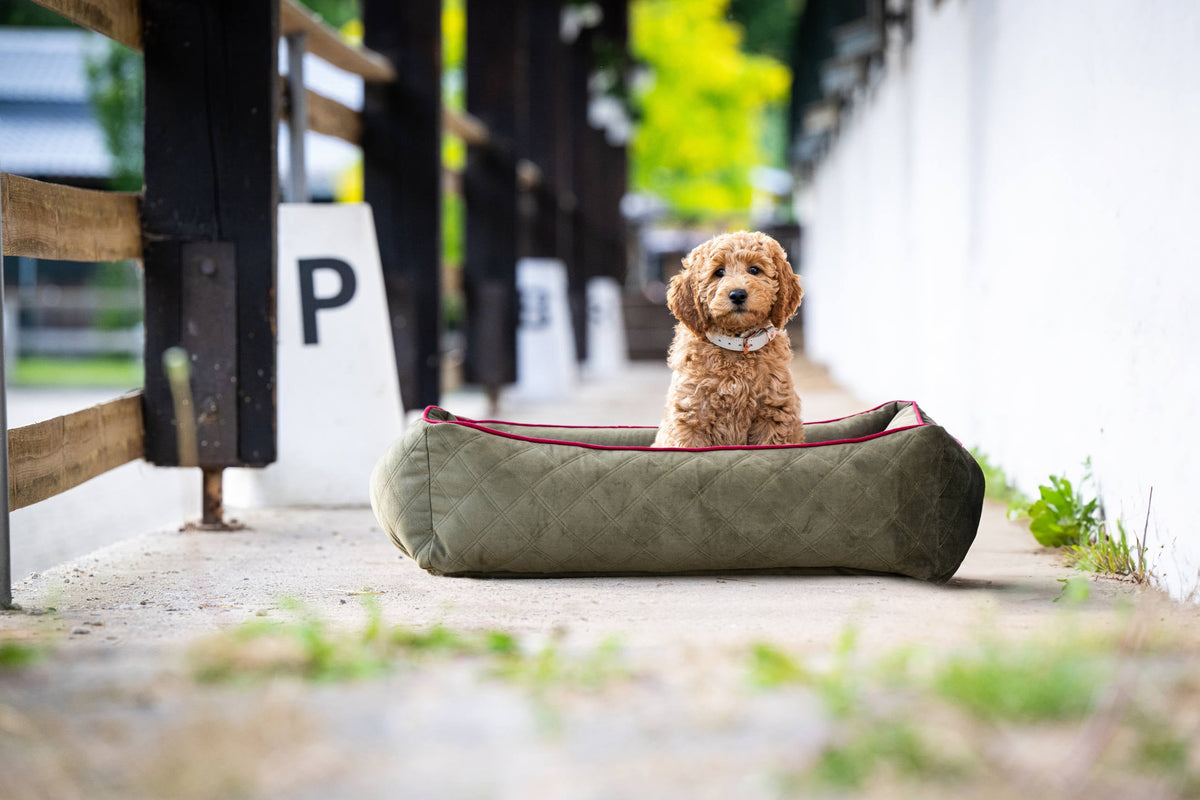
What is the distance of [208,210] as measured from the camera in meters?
4.59

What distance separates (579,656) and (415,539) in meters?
1.36

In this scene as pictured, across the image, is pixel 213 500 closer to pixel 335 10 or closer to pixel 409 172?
pixel 409 172

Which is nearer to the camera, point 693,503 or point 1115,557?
point 693,503

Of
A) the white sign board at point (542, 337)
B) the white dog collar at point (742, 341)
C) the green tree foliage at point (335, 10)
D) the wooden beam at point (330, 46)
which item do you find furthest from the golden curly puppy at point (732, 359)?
the green tree foliage at point (335, 10)

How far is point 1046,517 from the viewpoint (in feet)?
13.9

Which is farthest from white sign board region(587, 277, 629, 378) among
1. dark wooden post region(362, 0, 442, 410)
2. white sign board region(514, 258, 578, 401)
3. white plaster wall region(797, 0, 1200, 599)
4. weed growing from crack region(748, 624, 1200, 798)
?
weed growing from crack region(748, 624, 1200, 798)

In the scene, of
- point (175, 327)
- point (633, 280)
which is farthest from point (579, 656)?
point (633, 280)

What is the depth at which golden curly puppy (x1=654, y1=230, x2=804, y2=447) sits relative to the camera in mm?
3742

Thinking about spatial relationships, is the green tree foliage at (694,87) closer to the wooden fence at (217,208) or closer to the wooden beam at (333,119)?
the wooden fence at (217,208)

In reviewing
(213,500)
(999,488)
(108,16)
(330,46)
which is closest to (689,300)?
(213,500)

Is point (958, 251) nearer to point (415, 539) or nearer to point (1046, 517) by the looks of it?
point (1046, 517)

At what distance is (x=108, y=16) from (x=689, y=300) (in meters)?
2.24

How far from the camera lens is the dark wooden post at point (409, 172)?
7.35 meters

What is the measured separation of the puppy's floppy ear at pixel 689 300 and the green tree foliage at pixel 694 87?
72.9 ft
